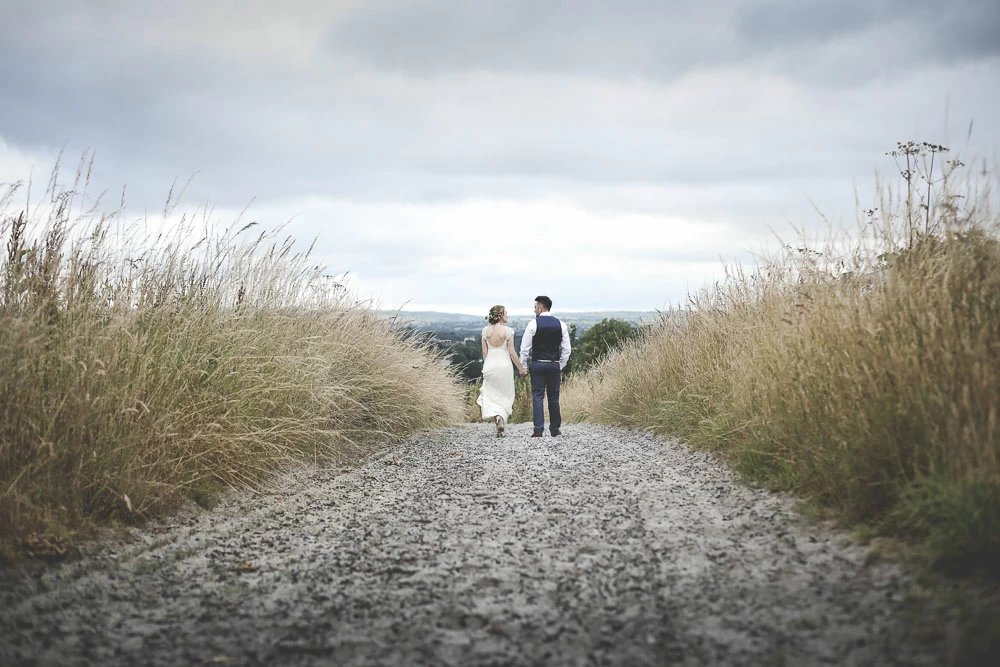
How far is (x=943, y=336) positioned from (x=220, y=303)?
5555 mm

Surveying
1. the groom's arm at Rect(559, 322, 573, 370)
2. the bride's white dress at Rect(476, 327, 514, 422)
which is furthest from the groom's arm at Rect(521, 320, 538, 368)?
the bride's white dress at Rect(476, 327, 514, 422)

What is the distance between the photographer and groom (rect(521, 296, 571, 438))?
10.7 metres

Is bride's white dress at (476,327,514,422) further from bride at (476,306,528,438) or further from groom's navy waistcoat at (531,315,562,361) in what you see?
groom's navy waistcoat at (531,315,562,361)

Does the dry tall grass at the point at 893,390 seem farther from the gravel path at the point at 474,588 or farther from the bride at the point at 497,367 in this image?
the bride at the point at 497,367

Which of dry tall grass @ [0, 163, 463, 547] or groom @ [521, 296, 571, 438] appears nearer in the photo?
dry tall grass @ [0, 163, 463, 547]

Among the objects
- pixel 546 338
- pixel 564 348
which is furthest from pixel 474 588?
pixel 564 348

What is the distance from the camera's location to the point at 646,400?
1062cm

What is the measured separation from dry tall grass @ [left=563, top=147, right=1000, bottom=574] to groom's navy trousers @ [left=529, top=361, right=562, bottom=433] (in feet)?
12.5

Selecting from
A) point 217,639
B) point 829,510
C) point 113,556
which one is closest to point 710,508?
point 829,510

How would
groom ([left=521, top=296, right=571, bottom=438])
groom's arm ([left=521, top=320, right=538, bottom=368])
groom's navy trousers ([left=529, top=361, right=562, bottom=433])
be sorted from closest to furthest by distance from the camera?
groom's navy trousers ([left=529, top=361, right=562, bottom=433]) → groom ([left=521, top=296, right=571, bottom=438]) → groom's arm ([left=521, top=320, right=538, bottom=368])

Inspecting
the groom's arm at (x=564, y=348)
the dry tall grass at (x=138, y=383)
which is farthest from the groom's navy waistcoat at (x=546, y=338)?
the dry tall grass at (x=138, y=383)

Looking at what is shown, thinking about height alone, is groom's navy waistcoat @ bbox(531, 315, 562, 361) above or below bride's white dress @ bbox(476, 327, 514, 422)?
above

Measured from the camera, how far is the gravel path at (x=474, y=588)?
274 centimetres

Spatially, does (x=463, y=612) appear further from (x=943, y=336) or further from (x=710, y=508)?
(x=943, y=336)
